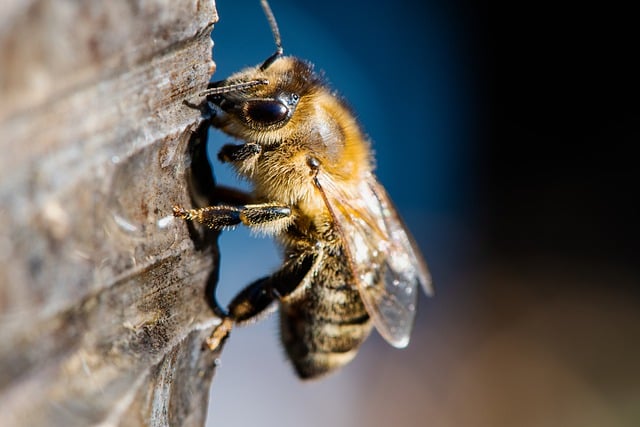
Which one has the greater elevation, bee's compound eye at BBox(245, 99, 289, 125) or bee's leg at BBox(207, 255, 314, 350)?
bee's compound eye at BBox(245, 99, 289, 125)

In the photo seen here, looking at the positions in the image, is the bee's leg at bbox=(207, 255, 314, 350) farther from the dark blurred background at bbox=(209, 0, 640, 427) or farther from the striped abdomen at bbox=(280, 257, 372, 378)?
the dark blurred background at bbox=(209, 0, 640, 427)

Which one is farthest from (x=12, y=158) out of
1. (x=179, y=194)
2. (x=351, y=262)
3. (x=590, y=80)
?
(x=590, y=80)

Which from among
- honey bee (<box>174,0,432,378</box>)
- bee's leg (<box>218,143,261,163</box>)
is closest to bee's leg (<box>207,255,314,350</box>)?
honey bee (<box>174,0,432,378</box>)

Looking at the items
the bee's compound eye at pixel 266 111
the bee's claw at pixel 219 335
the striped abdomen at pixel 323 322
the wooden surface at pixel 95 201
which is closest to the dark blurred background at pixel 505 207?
the striped abdomen at pixel 323 322

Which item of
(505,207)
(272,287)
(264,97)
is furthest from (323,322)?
(505,207)

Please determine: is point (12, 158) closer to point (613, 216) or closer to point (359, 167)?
point (359, 167)

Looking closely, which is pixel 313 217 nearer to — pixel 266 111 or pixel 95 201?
pixel 266 111

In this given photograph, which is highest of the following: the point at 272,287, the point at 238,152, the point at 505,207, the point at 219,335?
the point at 505,207

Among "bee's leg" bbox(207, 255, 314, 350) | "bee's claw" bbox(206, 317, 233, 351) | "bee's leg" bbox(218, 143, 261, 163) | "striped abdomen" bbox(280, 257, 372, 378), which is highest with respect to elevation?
"bee's leg" bbox(218, 143, 261, 163)
